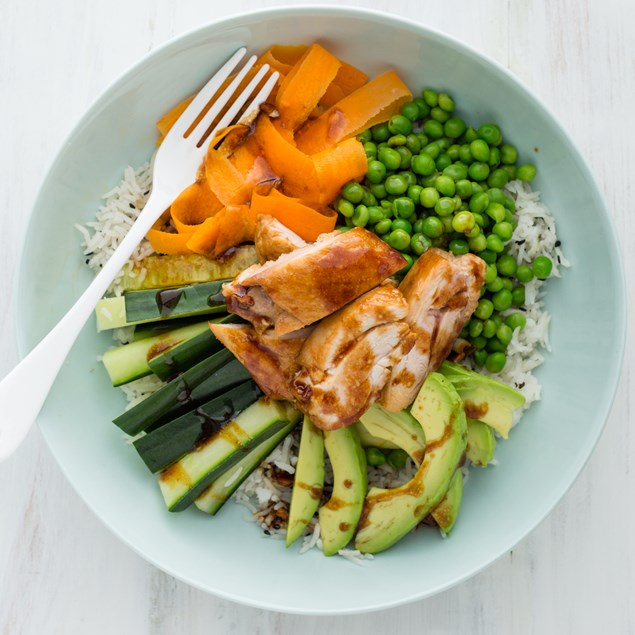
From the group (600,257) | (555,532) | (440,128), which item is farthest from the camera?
(555,532)

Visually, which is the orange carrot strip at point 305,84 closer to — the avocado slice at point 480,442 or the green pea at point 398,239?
the green pea at point 398,239

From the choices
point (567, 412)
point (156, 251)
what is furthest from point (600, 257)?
point (156, 251)

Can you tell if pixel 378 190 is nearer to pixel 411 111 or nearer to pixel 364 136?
pixel 364 136

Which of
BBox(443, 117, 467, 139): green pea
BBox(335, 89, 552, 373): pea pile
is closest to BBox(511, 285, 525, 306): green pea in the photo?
BBox(335, 89, 552, 373): pea pile

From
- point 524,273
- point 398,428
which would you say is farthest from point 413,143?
point 398,428

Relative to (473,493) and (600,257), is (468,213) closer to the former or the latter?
(600,257)
